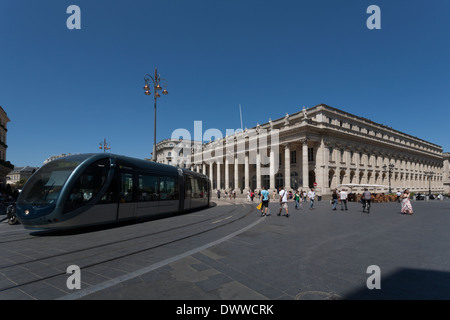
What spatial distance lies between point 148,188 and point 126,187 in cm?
137

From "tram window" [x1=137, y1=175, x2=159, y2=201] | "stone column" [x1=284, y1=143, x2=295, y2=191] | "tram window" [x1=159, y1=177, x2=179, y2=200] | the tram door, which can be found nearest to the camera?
the tram door

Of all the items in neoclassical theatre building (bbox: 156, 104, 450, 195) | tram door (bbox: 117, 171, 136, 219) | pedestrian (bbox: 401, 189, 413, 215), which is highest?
neoclassical theatre building (bbox: 156, 104, 450, 195)

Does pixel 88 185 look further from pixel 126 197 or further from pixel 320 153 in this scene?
pixel 320 153

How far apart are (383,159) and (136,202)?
54.2 meters

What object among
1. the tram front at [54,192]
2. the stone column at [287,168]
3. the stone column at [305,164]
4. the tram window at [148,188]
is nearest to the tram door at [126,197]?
the tram window at [148,188]

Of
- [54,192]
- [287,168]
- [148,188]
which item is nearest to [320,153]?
[287,168]

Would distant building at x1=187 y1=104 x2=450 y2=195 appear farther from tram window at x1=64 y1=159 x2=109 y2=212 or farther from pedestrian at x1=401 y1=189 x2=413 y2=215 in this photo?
tram window at x1=64 y1=159 x2=109 y2=212

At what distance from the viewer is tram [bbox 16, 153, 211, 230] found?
6996mm

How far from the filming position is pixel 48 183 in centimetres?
725

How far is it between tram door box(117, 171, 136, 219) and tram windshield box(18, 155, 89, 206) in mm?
1806

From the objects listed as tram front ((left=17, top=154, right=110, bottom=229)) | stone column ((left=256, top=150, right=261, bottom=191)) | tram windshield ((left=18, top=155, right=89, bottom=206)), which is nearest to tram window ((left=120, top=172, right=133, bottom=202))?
tram front ((left=17, top=154, right=110, bottom=229))

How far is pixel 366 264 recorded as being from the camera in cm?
439

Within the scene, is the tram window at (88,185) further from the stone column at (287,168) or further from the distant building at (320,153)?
the stone column at (287,168)
